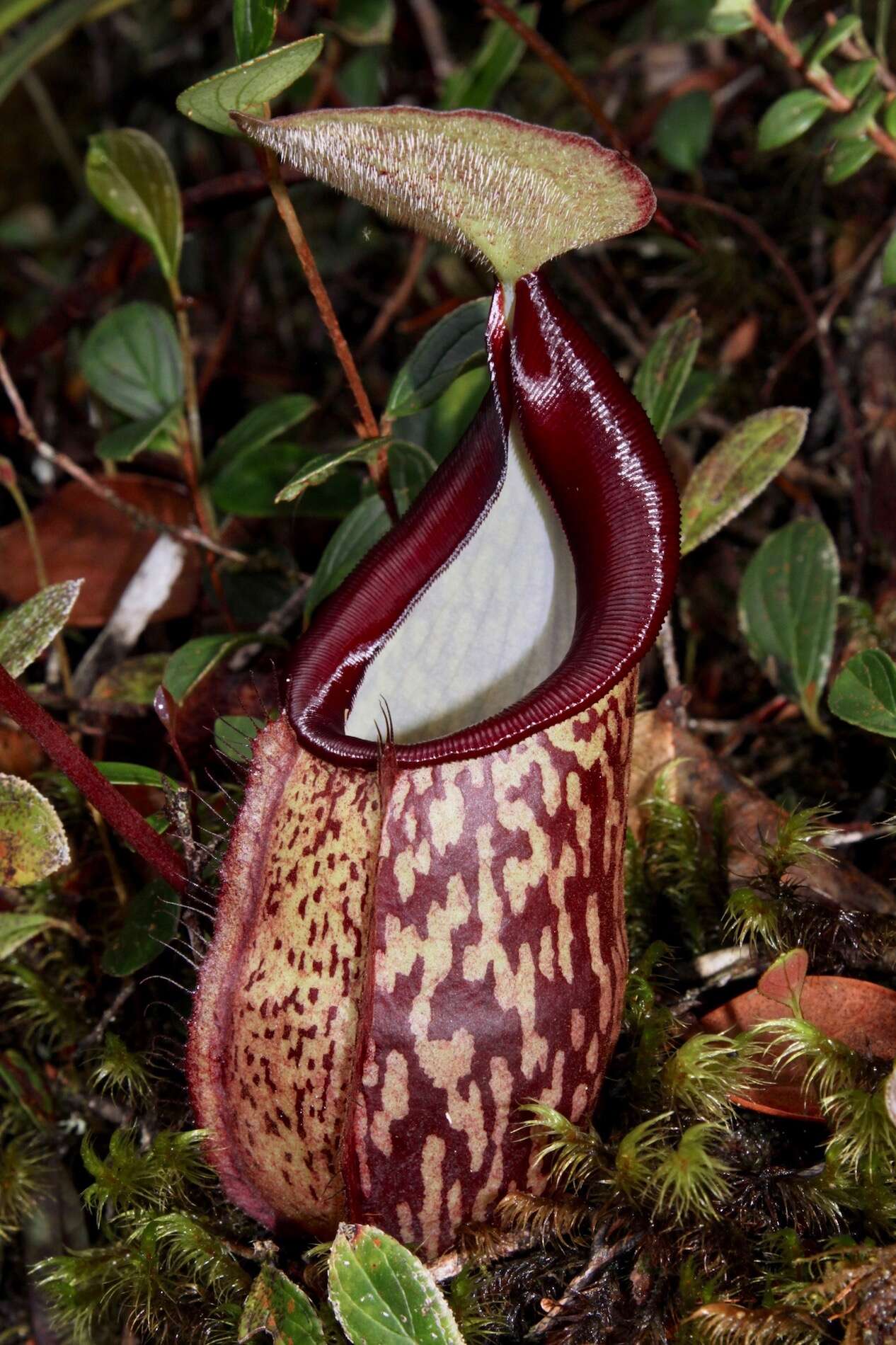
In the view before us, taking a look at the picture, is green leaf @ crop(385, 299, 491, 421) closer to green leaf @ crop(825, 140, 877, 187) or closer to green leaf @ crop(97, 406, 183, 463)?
green leaf @ crop(97, 406, 183, 463)

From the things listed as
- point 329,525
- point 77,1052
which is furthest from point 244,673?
point 77,1052

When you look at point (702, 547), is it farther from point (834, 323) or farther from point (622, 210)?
point (622, 210)

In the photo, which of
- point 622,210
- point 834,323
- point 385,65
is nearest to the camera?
point 622,210

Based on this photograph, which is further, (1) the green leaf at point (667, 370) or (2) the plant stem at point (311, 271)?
(1) the green leaf at point (667, 370)

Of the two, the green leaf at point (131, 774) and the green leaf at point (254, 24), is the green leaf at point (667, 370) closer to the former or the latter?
the green leaf at point (254, 24)

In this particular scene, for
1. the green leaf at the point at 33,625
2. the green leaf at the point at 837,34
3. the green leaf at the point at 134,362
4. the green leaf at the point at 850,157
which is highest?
the green leaf at the point at 134,362

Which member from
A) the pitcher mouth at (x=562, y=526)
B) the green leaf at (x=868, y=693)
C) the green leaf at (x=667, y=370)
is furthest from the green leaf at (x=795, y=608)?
the pitcher mouth at (x=562, y=526)

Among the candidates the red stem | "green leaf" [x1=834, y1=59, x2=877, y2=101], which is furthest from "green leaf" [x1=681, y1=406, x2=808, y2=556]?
the red stem
